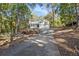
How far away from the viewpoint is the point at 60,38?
1.91m

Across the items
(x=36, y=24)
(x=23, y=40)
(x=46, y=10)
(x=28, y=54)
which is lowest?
(x=28, y=54)

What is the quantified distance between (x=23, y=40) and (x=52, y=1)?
1.74 feet

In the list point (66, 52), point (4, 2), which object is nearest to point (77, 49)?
point (66, 52)

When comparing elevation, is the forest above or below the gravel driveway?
above

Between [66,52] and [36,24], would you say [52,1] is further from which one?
[66,52]

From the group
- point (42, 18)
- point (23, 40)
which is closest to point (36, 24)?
point (42, 18)

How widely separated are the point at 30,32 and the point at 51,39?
0.24m

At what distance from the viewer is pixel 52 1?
6.31ft

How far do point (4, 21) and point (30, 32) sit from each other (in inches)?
12.0

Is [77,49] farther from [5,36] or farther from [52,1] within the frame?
[5,36]

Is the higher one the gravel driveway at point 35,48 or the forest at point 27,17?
the forest at point 27,17

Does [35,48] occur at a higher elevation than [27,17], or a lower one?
lower

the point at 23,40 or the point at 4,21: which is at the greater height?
the point at 4,21

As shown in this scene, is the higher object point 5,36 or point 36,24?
point 36,24
